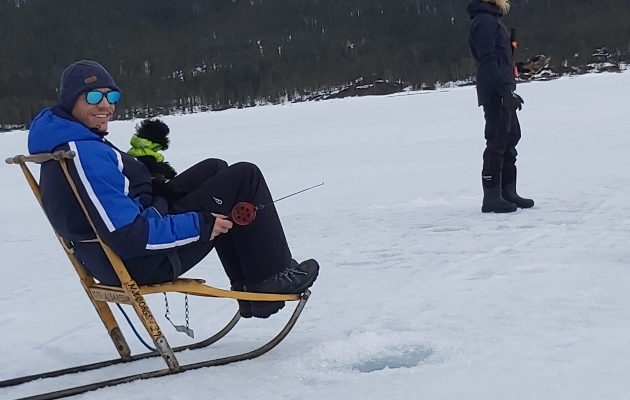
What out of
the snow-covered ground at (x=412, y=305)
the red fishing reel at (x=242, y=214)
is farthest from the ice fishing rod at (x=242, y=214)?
the snow-covered ground at (x=412, y=305)

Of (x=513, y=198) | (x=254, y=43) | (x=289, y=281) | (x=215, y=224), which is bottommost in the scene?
(x=513, y=198)

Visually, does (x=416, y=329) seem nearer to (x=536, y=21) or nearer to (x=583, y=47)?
(x=583, y=47)

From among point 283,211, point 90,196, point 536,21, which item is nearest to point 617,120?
point 283,211

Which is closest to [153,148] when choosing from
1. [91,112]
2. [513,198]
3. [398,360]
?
[91,112]

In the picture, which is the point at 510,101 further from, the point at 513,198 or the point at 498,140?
the point at 513,198

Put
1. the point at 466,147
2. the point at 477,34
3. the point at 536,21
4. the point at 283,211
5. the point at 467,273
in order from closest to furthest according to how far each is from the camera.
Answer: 1. the point at 467,273
2. the point at 477,34
3. the point at 283,211
4. the point at 466,147
5. the point at 536,21

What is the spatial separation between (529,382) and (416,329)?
2.15 ft

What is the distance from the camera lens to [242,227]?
262 centimetres

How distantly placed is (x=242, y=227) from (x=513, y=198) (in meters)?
3.23

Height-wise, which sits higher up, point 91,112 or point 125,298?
point 91,112

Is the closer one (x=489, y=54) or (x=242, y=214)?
(x=242, y=214)

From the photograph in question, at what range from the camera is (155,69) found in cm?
10700

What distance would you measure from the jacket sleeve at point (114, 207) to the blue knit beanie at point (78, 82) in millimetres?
208

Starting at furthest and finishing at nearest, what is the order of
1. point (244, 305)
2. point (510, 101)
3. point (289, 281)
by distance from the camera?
point (510, 101) → point (244, 305) → point (289, 281)
